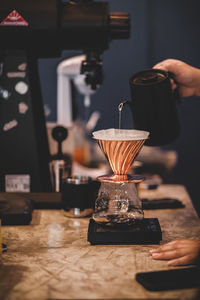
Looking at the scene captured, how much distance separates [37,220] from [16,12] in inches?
34.0

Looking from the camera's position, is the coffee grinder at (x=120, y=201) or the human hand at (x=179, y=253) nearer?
the human hand at (x=179, y=253)

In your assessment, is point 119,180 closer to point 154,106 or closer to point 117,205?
point 117,205

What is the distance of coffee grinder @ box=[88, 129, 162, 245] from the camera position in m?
1.05

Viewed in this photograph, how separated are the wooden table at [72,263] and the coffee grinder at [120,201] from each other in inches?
1.4

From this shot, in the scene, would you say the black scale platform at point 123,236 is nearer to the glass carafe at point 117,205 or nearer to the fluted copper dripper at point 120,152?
the glass carafe at point 117,205

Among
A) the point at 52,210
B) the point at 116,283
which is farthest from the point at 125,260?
the point at 52,210

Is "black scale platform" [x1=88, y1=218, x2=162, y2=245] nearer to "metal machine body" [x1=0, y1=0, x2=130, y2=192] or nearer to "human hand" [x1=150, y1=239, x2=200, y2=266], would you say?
"human hand" [x1=150, y1=239, x2=200, y2=266]

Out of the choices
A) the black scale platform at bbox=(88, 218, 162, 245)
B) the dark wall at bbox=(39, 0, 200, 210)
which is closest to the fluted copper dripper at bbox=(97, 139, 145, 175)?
the black scale platform at bbox=(88, 218, 162, 245)

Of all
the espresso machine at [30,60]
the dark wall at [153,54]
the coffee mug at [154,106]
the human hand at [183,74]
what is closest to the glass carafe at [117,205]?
the coffee mug at [154,106]

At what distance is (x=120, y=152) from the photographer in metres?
1.06

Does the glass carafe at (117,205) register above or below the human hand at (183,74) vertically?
below

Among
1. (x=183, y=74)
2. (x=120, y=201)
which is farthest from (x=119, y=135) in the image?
(x=183, y=74)

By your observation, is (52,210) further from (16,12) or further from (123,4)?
(123,4)

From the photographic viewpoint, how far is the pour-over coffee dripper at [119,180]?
3.44 ft
